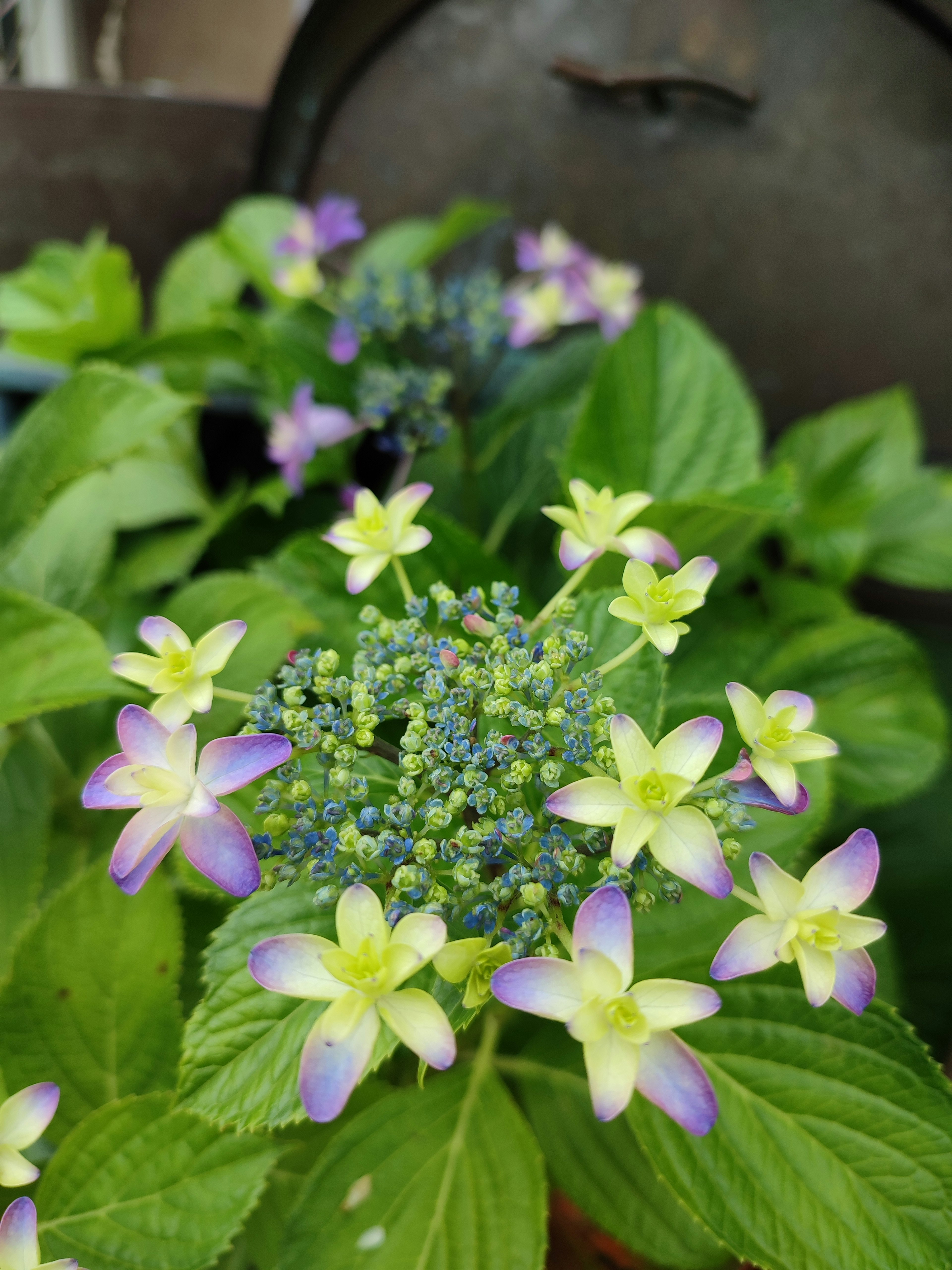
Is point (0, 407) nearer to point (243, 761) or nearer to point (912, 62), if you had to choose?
point (243, 761)

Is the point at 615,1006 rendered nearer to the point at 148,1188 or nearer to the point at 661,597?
the point at 661,597

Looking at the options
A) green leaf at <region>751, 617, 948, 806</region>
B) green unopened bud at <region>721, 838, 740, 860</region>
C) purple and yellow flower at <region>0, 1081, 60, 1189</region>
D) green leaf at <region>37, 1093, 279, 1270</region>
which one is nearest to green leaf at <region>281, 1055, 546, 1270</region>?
green leaf at <region>37, 1093, 279, 1270</region>

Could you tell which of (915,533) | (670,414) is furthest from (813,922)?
(915,533)

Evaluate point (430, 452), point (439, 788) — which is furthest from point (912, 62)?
point (439, 788)

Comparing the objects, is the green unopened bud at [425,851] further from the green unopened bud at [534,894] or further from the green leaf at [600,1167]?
the green leaf at [600,1167]

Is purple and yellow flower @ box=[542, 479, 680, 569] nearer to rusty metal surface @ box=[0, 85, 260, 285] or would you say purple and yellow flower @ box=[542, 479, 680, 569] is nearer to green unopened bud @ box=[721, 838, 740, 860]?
green unopened bud @ box=[721, 838, 740, 860]

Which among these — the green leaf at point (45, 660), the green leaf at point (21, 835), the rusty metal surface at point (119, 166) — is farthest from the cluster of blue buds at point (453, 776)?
the rusty metal surface at point (119, 166)

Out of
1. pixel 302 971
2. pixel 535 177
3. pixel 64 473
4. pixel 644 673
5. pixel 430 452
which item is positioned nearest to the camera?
pixel 302 971
